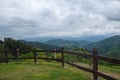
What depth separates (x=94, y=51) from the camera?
14.2m

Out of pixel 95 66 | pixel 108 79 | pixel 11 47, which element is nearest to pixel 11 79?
pixel 95 66

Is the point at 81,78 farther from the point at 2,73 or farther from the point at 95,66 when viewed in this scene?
the point at 2,73

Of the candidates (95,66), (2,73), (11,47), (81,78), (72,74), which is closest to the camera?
(95,66)

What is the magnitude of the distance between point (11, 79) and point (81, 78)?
14.3ft

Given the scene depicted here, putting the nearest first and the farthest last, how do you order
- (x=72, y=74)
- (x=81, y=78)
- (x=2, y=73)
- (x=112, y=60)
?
(x=112, y=60), (x=81, y=78), (x=72, y=74), (x=2, y=73)

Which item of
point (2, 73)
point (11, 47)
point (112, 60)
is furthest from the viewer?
point (11, 47)

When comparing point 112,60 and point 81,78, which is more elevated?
point 112,60

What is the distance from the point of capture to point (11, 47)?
93250mm

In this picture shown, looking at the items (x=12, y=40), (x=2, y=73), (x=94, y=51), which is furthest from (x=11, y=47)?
(x=94, y=51)

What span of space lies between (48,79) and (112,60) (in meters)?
5.85

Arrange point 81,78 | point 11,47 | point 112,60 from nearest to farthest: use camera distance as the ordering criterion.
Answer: point 112,60
point 81,78
point 11,47

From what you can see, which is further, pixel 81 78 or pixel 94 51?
pixel 81 78

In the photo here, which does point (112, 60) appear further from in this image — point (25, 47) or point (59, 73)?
point (25, 47)

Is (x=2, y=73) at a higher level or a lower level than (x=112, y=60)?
lower
